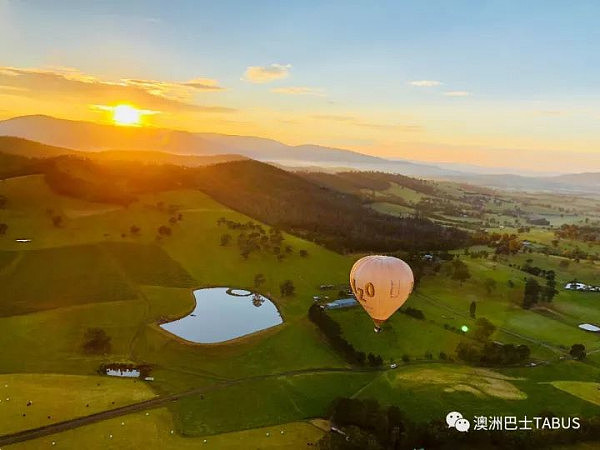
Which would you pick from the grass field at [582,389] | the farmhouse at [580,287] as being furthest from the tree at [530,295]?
the grass field at [582,389]

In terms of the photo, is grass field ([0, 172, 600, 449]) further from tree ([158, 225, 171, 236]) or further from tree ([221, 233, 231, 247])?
tree ([158, 225, 171, 236])

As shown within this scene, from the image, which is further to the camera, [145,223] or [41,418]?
[145,223]

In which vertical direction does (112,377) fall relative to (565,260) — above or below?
below

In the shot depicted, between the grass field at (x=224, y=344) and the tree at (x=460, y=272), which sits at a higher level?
the tree at (x=460, y=272)

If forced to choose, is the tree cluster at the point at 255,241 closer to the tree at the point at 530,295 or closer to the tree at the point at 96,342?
the tree at the point at 96,342

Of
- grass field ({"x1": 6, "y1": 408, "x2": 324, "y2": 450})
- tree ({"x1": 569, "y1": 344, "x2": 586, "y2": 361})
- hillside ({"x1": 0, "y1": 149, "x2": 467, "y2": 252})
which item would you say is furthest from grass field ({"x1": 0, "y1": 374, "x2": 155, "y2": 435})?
hillside ({"x1": 0, "y1": 149, "x2": 467, "y2": 252})

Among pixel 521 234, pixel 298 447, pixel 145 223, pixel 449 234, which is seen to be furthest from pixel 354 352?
pixel 521 234

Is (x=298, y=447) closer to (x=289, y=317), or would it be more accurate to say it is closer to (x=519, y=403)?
(x=519, y=403)
